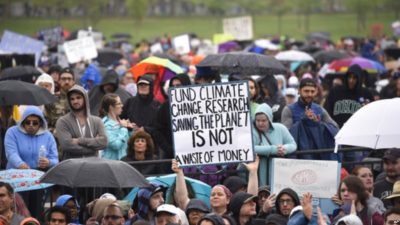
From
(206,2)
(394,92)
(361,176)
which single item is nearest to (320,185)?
(361,176)

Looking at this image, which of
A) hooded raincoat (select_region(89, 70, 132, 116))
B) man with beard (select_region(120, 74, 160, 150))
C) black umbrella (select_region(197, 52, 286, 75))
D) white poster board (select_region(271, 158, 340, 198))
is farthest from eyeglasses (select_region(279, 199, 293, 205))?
hooded raincoat (select_region(89, 70, 132, 116))

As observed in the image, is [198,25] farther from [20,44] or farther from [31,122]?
[31,122]

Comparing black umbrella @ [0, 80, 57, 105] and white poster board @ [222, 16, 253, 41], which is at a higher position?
white poster board @ [222, 16, 253, 41]

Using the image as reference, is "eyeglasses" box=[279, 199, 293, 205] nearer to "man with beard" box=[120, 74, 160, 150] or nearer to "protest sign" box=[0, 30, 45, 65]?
"man with beard" box=[120, 74, 160, 150]

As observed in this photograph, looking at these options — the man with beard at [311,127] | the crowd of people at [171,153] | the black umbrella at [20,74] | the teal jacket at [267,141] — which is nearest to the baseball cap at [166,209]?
the crowd of people at [171,153]

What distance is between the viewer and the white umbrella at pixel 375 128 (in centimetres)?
1526

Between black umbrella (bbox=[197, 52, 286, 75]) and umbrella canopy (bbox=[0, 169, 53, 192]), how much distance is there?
5593 mm

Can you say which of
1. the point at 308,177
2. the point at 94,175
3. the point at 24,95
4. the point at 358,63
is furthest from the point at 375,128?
the point at 358,63

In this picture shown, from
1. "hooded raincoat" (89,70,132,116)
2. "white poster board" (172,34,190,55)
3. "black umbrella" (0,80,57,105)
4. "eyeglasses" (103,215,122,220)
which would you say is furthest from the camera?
"white poster board" (172,34,190,55)

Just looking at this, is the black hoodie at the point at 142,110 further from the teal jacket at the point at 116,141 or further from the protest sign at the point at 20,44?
the protest sign at the point at 20,44

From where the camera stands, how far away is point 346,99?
2044 centimetres

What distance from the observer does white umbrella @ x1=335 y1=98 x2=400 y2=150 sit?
15258 millimetres

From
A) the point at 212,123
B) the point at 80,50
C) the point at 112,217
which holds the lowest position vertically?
the point at 112,217

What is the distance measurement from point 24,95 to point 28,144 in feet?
5.96
